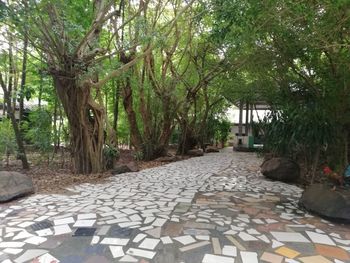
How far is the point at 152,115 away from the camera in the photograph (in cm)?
1150

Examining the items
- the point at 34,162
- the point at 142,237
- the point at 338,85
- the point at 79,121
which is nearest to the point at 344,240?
the point at 142,237

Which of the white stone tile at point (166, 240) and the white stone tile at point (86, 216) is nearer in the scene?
the white stone tile at point (166, 240)

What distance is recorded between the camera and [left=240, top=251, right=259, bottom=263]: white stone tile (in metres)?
2.88

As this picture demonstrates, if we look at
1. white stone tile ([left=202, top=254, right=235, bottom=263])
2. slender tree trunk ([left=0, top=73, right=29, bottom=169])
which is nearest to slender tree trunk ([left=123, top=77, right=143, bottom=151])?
slender tree trunk ([left=0, top=73, right=29, bottom=169])

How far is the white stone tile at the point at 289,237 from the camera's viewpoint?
3379 millimetres

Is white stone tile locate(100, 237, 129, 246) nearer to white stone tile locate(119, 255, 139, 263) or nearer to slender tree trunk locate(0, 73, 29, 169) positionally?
white stone tile locate(119, 255, 139, 263)

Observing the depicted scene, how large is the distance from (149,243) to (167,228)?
0.45 meters

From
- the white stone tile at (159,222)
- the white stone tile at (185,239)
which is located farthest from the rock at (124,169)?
the white stone tile at (185,239)

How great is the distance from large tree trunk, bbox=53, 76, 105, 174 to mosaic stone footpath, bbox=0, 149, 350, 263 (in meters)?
1.73

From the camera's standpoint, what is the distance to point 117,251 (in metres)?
3.04

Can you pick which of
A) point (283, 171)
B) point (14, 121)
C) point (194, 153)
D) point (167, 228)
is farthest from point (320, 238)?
point (194, 153)

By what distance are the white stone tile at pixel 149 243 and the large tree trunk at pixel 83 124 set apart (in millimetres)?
4375

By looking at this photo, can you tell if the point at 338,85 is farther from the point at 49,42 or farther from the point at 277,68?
the point at 49,42

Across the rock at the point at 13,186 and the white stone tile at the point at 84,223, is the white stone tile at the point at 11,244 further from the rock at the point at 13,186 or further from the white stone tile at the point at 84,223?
the rock at the point at 13,186
